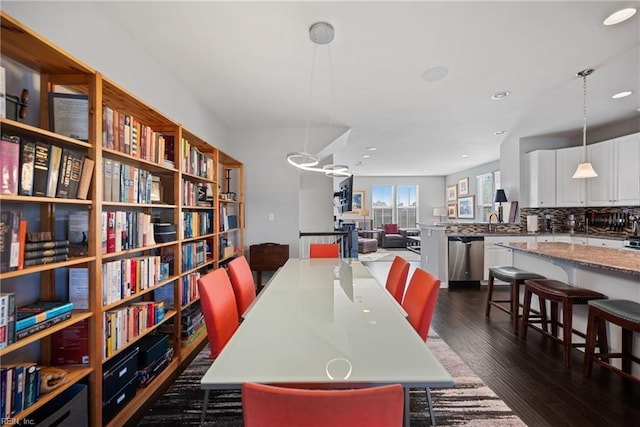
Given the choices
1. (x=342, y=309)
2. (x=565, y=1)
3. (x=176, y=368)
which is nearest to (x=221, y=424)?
(x=176, y=368)

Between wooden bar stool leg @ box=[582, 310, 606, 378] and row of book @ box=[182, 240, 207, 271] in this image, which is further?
row of book @ box=[182, 240, 207, 271]

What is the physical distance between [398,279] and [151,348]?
1.87 m

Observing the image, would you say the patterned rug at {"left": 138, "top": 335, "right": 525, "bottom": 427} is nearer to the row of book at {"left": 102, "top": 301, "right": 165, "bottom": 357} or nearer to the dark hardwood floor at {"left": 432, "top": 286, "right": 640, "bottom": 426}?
the dark hardwood floor at {"left": 432, "top": 286, "right": 640, "bottom": 426}

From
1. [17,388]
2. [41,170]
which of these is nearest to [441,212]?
[41,170]

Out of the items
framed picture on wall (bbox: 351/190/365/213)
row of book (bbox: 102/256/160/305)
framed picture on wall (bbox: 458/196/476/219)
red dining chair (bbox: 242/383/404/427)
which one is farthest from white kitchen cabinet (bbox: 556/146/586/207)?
framed picture on wall (bbox: 351/190/365/213)

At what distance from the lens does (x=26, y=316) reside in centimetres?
120

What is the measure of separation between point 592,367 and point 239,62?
3870 millimetres

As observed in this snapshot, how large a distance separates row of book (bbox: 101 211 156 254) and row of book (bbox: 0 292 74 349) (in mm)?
338

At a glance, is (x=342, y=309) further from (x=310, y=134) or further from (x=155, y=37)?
(x=310, y=134)

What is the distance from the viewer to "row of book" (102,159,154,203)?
163 cm

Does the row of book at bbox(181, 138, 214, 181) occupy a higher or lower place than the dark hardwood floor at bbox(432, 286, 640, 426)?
higher

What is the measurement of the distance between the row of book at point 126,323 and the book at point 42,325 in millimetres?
254

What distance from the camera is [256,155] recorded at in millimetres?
4594

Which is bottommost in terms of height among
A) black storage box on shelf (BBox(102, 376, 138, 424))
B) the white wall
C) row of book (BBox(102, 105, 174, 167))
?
black storage box on shelf (BBox(102, 376, 138, 424))
